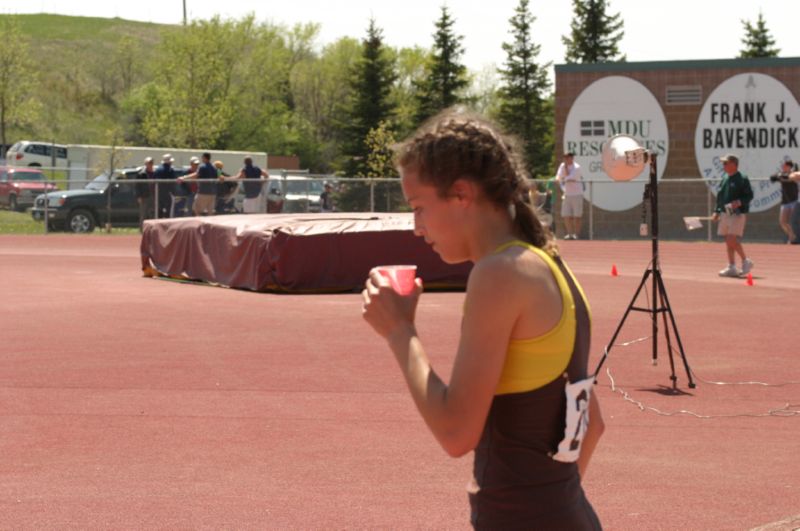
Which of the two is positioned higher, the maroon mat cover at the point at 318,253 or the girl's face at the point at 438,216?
the girl's face at the point at 438,216

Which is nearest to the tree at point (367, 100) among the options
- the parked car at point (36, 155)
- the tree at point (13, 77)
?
the parked car at point (36, 155)

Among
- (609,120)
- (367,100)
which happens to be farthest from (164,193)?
(367,100)

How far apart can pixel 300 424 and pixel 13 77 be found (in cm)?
7191

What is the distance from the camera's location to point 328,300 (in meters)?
17.6

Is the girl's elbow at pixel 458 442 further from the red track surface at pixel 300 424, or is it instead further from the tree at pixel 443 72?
the tree at pixel 443 72

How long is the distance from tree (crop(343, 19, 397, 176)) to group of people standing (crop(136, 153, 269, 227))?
36.1 m

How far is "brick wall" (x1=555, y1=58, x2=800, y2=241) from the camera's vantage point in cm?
3384

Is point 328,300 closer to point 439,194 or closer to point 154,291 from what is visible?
point 154,291

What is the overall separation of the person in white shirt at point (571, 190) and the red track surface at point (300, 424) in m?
15.2

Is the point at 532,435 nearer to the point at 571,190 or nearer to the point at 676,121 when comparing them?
the point at 571,190

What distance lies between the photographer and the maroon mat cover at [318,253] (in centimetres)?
1839

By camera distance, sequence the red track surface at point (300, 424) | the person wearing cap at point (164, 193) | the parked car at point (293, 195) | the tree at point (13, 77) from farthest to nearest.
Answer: the tree at point (13, 77), the person wearing cap at point (164, 193), the parked car at point (293, 195), the red track surface at point (300, 424)

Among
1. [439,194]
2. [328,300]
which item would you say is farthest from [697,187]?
[439,194]

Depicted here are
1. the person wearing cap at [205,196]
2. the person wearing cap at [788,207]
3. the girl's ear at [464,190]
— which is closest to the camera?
the girl's ear at [464,190]
